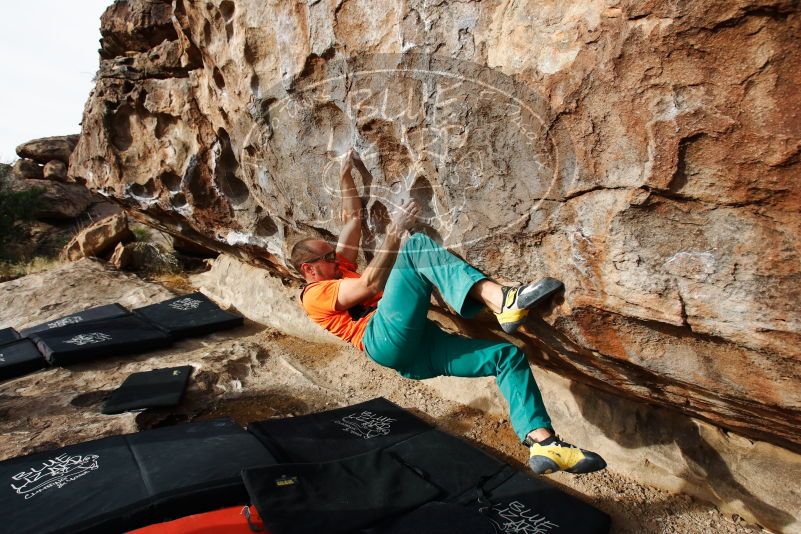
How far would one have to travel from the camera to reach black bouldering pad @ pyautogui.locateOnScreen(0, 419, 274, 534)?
2.00 metres

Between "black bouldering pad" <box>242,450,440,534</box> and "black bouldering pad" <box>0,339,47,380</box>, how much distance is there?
91.7 inches

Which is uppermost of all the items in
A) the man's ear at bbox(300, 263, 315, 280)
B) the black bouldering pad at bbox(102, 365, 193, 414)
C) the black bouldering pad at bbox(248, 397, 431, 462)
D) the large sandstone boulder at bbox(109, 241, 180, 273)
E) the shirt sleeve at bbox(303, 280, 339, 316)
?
the man's ear at bbox(300, 263, 315, 280)

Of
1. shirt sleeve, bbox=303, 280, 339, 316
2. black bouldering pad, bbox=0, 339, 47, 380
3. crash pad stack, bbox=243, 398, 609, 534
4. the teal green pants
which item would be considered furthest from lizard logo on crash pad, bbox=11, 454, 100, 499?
black bouldering pad, bbox=0, 339, 47, 380

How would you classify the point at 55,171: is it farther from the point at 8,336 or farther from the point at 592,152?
the point at 592,152

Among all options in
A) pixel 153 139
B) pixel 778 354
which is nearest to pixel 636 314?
pixel 778 354

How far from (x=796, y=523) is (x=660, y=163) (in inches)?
60.1

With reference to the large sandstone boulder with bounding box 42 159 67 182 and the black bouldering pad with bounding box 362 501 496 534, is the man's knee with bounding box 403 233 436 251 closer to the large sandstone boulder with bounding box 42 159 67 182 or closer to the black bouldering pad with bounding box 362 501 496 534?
the black bouldering pad with bounding box 362 501 496 534

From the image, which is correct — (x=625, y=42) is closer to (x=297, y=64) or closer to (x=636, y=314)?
(x=636, y=314)

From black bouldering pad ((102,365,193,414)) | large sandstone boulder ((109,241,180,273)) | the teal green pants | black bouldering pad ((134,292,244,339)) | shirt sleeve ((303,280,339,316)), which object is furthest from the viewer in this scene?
large sandstone boulder ((109,241,180,273))

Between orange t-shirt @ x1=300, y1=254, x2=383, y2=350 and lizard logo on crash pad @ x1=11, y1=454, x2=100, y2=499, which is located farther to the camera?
orange t-shirt @ x1=300, y1=254, x2=383, y2=350

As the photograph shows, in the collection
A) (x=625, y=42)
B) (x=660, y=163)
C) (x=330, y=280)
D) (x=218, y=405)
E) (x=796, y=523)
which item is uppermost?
(x=625, y=42)

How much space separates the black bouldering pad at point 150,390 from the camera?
121 inches

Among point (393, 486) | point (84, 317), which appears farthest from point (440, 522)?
point (84, 317)

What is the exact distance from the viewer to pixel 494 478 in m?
2.44
